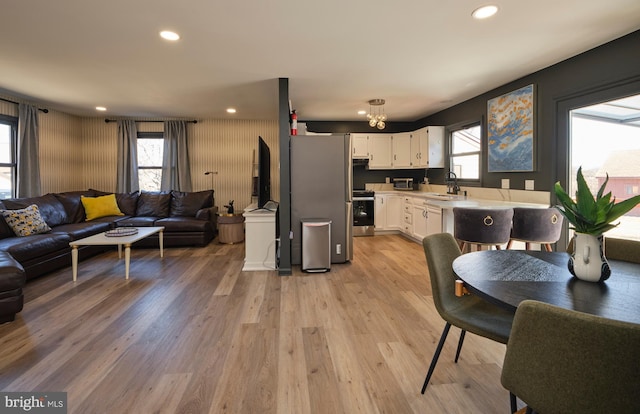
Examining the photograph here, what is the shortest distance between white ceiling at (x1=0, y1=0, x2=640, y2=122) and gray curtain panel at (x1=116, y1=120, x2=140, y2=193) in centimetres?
143

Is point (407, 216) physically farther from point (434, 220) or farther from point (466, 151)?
point (466, 151)

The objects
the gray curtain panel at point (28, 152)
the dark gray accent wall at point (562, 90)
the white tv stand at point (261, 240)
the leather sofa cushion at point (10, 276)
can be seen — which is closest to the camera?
the leather sofa cushion at point (10, 276)

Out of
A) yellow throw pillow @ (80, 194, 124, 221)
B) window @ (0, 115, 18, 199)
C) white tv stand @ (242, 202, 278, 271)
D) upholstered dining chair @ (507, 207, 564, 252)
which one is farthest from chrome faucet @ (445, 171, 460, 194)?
window @ (0, 115, 18, 199)

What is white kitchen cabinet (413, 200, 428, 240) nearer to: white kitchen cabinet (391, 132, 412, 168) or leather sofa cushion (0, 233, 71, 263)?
white kitchen cabinet (391, 132, 412, 168)

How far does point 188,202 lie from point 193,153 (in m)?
1.23

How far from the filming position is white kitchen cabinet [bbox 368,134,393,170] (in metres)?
6.78

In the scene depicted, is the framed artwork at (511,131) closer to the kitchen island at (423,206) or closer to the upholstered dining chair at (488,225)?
the kitchen island at (423,206)

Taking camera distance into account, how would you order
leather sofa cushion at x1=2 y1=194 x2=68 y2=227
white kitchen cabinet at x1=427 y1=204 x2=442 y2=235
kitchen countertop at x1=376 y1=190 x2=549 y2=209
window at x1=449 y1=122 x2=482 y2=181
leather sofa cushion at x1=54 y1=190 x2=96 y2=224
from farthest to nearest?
leather sofa cushion at x1=54 y1=190 x2=96 y2=224 → window at x1=449 y1=122 x2=482 y2=181 → white kitchen cabinet at x1=427 y1=204 x2=442 y2=235 → leather sofa cushion at x1=2 y1=194 x2=68 y2=227 → kitchen countertop at x1=376 y1=190 x2=549 y2=209

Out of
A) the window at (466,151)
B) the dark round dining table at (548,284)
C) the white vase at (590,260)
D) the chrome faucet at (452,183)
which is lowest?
the dark round dining table at (548,284)

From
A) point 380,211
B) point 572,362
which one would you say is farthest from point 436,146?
point 572,362

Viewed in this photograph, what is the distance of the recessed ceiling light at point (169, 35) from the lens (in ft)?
9.06

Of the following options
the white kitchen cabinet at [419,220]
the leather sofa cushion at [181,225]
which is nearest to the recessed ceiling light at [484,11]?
the white kitchen cabinet at [419,220]

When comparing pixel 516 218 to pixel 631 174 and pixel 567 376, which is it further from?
pixel 567 376

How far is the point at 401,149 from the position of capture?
6770 millimetres
